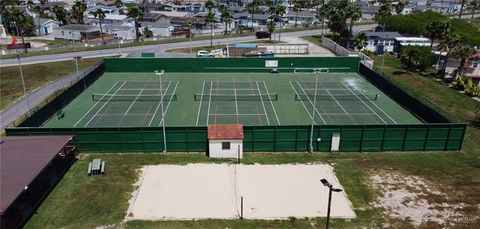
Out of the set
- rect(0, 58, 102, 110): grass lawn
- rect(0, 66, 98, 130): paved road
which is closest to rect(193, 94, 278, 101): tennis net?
rect(0, 66, 98, 130): paved road

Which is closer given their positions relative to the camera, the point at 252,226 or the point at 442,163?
the point at 252,226

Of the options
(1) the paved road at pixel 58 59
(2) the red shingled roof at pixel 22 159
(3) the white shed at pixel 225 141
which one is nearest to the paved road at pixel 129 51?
(1) the paved road at pixel 58 59

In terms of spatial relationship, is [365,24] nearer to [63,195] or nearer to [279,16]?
[279,16]

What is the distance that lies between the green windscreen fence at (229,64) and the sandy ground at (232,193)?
30.5 m

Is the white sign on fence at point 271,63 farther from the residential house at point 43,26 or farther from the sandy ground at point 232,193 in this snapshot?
the residential house at point 43,26

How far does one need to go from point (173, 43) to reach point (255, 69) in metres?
31.3

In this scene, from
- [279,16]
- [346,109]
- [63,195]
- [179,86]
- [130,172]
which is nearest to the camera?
[63,195]

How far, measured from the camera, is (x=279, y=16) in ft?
372

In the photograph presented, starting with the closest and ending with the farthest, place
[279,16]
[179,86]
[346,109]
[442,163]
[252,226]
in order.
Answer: [252,226] → [442,163] → [346,109] → [179,86] → [279,16]

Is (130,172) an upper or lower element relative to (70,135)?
lower

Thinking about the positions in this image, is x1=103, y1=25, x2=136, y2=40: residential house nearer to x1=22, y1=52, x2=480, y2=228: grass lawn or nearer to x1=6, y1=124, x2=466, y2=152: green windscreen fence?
x1=6, y1=124, x2=466, y2=152: green windscreen fence

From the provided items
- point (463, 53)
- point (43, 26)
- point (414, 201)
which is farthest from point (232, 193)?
point (43, 26)

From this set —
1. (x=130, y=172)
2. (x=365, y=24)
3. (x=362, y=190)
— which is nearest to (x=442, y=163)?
(x=362, y=190)

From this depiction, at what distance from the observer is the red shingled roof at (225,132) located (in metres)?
30.3
